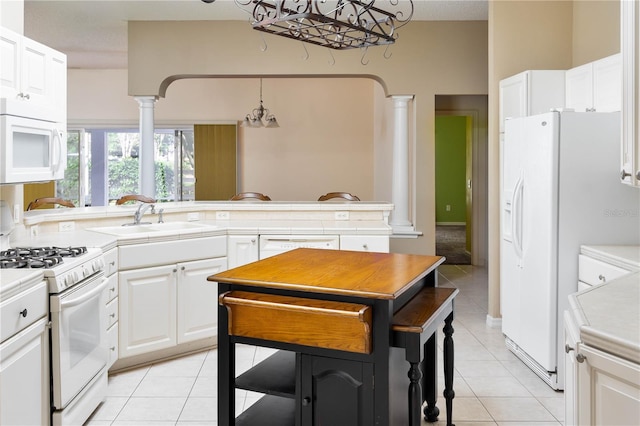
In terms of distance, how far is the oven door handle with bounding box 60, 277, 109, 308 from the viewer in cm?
235

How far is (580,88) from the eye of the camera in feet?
12.4

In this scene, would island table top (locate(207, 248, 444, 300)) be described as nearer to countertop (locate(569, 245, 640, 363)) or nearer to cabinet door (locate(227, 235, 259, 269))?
Result: countertop (locate(569, 245, 640, 363))

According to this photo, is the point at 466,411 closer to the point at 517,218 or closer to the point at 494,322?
the point at 517,218

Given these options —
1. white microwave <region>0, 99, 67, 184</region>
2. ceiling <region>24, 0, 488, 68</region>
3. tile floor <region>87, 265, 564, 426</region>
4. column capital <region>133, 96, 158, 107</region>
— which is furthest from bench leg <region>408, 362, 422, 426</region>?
column capital <region>133, 96, 158, 107</region>

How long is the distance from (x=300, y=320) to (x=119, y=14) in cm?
486

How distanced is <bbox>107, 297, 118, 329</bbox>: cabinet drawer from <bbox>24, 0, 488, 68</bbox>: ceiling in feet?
10.4

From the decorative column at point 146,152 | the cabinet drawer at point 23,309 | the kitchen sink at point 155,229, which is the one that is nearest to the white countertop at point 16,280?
the cabinet drawer at point 23,309

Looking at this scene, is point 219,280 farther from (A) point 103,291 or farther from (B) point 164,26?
(B) point 164,26

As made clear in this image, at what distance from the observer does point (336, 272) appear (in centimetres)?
224

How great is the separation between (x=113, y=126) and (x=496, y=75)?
21.1 feet

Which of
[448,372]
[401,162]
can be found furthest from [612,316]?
[401,162]

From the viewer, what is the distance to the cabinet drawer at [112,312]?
3.05m

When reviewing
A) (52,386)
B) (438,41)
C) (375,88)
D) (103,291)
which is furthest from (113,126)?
(52,386)

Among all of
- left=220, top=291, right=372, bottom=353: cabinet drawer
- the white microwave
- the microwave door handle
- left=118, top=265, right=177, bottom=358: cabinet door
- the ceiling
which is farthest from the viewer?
the ceiling
